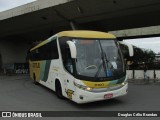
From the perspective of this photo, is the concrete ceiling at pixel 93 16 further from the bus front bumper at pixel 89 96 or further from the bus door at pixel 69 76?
the bus front bumper at pixel 89 96

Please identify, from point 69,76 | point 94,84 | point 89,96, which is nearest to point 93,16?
point 69,76

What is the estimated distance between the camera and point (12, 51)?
46438 mm

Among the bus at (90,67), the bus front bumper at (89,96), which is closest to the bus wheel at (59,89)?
the bus at (90,67)

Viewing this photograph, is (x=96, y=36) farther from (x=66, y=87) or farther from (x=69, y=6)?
(x=69, y=6)

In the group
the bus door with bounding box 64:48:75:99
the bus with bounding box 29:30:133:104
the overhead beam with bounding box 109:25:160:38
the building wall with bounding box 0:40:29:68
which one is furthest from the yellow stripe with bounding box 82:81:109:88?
the building wall with bounding box 0:40:29:68

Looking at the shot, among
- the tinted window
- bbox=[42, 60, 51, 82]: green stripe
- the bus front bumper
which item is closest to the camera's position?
the bus front bumper

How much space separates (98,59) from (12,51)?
38.0m

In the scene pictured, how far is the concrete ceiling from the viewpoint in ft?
75.5

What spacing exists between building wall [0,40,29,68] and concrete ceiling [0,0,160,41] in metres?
10.4

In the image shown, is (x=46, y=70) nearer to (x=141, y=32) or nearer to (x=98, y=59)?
(x=98, y=59)

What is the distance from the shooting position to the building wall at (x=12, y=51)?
149 ft

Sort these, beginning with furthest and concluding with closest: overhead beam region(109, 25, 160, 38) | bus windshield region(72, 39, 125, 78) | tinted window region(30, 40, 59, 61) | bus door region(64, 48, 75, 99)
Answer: overhead beam region(109, 25, 160, 38)
tinted window region(30, 40, 59, 61)
bus door region(64, 48, 75, 99)
bus windshield region(72, 39, 125, 78)

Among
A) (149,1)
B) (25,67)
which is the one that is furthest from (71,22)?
(25,67)

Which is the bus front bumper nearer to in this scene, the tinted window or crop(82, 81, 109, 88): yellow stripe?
crop(82, 81, 109, 88): yellow stripe
